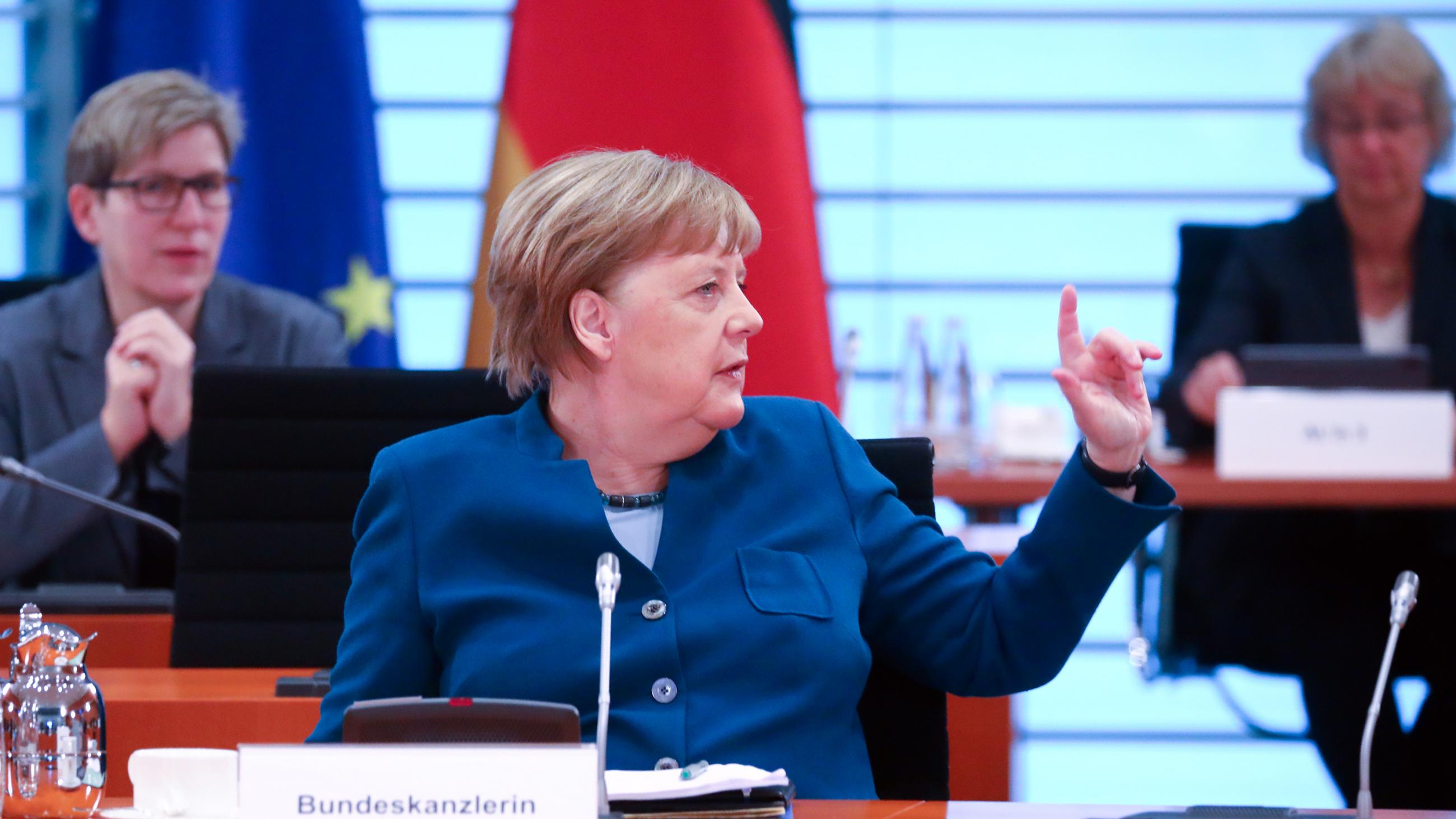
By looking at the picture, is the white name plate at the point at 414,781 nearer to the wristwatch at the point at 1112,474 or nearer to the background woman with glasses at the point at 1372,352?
the wristwatch at the point at 1112,474

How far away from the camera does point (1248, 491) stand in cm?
300

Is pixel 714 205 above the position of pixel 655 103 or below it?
below

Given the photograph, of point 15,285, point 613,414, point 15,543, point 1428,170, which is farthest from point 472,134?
point 613,414

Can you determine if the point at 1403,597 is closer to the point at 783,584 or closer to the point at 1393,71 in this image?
the point at 783,584

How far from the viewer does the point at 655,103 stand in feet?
9.20

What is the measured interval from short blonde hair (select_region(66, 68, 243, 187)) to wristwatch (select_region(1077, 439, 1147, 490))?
2.50m

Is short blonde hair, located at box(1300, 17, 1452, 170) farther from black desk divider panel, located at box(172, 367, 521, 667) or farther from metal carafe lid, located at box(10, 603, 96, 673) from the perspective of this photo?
metal carafe lid, located at box(10, 603, 96, 673)

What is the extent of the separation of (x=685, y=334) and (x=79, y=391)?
81.7 inches

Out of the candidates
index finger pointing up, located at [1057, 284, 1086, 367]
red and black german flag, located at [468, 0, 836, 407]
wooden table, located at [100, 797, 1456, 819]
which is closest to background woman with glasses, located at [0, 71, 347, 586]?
red and black german flag, located at [468, 0, 836, 407]

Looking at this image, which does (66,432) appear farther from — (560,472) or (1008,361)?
(1008,361)

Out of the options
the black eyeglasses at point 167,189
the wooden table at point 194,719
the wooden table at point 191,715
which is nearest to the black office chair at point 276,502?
the wooden table at point 191,715

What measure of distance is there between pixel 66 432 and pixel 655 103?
140cm

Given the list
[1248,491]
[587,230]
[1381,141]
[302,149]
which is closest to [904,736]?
[587,230]

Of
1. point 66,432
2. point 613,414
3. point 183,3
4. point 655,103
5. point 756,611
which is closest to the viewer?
point 756,611
